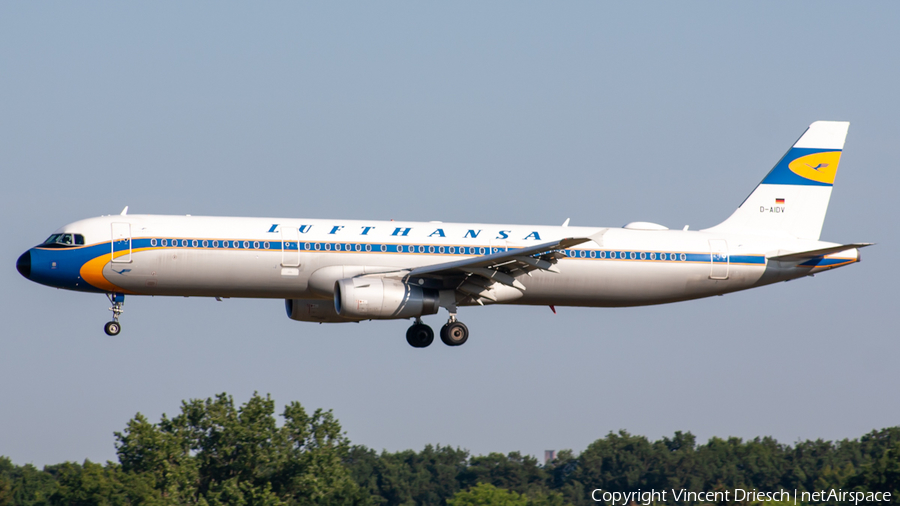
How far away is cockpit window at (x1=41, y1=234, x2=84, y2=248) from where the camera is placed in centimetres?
3862

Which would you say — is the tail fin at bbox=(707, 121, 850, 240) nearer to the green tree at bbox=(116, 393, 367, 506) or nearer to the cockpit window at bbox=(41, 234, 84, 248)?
the cockpit window at bbox=(41, 234, 84, 248)

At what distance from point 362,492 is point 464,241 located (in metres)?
49.4

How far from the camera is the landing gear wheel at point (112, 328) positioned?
39.7 metres

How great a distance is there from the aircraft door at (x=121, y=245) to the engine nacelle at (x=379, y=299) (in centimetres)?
717

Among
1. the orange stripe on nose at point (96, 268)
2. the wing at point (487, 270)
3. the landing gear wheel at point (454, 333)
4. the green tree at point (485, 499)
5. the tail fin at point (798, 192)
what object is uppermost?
the tail fin at point (798, 192)

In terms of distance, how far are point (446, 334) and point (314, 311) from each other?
5.60 metres

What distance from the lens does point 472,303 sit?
134ft

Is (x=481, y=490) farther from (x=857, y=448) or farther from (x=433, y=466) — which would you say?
(x=857, y=448)

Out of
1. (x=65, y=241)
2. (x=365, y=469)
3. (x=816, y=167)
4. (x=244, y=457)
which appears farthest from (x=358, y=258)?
(x=365, y=469)

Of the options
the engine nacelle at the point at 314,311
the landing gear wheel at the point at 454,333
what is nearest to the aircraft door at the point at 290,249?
the engine nacelle at the point at 314,311

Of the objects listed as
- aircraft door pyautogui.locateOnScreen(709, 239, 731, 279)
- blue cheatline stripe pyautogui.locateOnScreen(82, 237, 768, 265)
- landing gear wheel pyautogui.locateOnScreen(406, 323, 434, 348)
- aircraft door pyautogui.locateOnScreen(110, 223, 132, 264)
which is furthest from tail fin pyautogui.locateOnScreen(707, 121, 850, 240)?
aircraft door pyautogui.locateOnScreen(110, 223, 132, 264)

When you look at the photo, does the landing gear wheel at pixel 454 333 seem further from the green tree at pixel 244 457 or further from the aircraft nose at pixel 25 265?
the green tree at pixel 244 457

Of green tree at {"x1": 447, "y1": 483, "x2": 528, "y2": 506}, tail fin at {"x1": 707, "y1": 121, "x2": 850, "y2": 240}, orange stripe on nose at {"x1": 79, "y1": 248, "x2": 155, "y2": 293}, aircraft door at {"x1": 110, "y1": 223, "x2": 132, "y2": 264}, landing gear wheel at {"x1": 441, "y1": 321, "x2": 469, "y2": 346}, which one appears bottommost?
green tree at {"x1": 447, "y1": 483, "x2": 528, "y2": 506}

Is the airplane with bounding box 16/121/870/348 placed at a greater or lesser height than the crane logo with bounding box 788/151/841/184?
lesser
